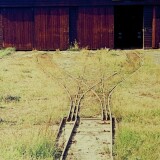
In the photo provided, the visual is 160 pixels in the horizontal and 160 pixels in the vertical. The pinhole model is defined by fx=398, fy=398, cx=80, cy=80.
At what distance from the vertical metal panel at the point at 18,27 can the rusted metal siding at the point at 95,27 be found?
10.8ft

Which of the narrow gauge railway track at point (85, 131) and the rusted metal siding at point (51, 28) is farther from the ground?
the rusted metal siding at point (51, 28)

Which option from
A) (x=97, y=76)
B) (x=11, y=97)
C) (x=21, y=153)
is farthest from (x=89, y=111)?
(x=97, y=76)

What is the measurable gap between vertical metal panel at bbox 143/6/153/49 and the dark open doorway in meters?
1.75

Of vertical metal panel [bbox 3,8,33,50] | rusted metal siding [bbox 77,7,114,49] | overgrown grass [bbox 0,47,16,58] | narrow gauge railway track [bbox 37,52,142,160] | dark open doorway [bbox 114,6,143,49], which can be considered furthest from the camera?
dark open doorway [bbox 114,6,143,49]

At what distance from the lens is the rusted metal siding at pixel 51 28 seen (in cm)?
2591

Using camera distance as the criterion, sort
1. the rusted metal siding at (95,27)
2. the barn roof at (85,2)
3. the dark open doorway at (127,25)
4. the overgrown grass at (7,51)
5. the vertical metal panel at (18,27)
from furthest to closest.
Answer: the dark open doorway at (127,25)
the vertical metal panel at (18,27)
the rusted metal siding at (95,27)
the barn roof at (85,2)
the overgrown grass at (7,51)

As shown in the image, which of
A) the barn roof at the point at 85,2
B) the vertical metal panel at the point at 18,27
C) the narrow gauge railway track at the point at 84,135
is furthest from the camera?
the vertical metal panel at the point at 18,27

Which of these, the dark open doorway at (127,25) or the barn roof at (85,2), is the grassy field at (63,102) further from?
the dark open doorway at (127,25)

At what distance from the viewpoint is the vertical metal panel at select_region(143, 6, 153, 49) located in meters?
25.9

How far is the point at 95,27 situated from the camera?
25969mm

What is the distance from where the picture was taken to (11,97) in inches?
480

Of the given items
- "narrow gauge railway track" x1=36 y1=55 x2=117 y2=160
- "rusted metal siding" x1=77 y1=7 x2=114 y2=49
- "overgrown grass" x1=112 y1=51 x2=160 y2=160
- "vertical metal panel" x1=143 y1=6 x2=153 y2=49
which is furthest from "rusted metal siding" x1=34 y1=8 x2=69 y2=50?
"narrow gauge railway track" x1=36 y1=55 x2=117 y2=160

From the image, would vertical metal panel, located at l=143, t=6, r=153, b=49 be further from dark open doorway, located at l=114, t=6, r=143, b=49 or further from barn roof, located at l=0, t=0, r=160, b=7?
dark open doorway, located at l=114, t=6, r=143, b=49

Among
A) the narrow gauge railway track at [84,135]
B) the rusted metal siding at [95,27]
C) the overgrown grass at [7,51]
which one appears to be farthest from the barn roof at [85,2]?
the narrow gauge railway track at [84,135]
